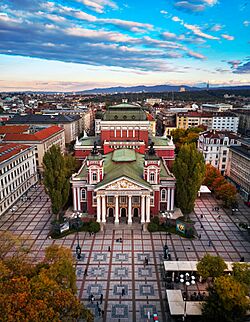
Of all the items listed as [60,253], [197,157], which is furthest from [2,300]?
[197,157]

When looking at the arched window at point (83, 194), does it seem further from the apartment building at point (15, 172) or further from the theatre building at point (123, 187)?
the apartment building at point (15, 172)

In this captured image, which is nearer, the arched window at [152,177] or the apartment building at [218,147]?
the arched window at [152,177]

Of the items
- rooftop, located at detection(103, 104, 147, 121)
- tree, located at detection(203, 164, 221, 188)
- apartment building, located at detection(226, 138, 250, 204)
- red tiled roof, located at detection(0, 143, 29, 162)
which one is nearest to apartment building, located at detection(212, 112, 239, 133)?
apartment building, located at detection(226, 138, 250, 204)

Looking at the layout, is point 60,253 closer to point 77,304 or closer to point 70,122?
point 77,304

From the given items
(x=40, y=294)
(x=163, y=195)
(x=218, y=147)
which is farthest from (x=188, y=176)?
(x=40, y=294)

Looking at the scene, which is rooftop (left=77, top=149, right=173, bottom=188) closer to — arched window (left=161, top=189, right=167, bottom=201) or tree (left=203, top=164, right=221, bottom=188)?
arched window (left=161, top=189, right=167, bottom=201)

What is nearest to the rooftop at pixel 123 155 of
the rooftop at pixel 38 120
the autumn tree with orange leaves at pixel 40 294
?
the autumn tree with orange leaves at pixel 40 294

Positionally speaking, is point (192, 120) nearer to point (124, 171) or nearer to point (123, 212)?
point (124, 171)
